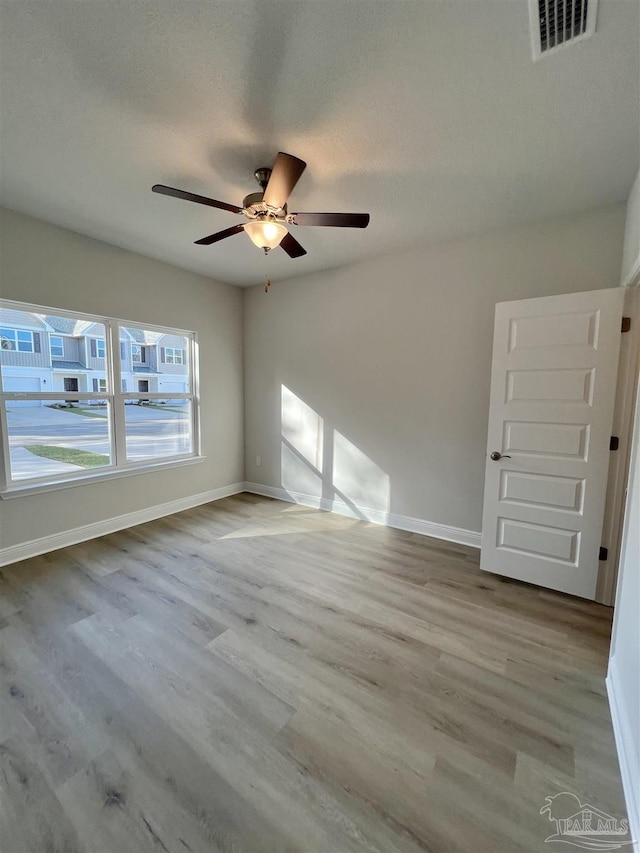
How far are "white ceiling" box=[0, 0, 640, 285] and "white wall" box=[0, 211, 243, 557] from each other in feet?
1.22

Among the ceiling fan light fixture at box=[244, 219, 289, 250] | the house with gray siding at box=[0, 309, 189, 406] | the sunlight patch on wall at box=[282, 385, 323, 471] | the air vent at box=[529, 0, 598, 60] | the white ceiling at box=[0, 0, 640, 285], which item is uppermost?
the white ceiling at box=[0, 0, 640, 285]

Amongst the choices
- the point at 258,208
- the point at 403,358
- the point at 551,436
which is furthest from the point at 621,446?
the point at 258,208

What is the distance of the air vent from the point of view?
1.17 metres

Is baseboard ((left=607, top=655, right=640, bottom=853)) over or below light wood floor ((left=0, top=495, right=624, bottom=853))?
over

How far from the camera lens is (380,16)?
4.04 feet

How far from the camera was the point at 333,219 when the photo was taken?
6.42 feet

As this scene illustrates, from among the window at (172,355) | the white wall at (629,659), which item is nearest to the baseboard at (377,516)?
the white wall at (629,659)

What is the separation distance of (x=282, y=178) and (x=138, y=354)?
103 inches

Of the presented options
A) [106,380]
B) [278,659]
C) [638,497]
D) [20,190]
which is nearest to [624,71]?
[638,497]

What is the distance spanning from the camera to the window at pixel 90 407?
9.14 feet

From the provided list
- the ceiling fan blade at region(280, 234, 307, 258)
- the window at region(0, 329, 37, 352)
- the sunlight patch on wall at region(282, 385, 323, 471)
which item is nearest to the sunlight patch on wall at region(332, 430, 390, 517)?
the sunlight patch on wall at region(282, 385, 323, 471)

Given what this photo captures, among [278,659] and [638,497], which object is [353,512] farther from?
[638,497]

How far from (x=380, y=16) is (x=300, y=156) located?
833 millimetres

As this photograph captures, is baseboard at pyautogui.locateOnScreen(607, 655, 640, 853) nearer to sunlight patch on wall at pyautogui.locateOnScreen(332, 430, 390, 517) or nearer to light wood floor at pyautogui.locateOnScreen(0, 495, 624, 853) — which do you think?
light wood floor at pyautogui.locateOnScreen(0, 495, 624, 853)
